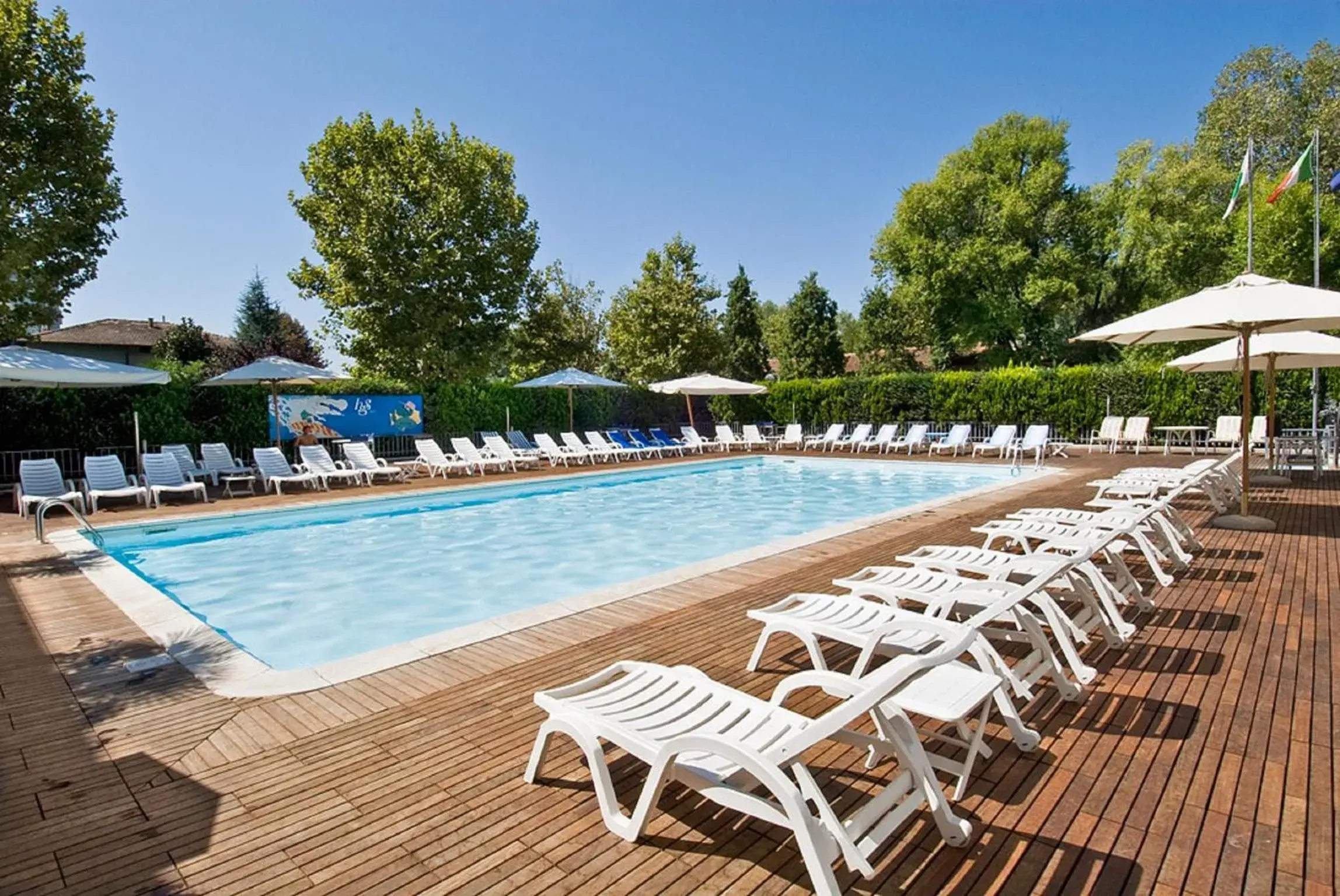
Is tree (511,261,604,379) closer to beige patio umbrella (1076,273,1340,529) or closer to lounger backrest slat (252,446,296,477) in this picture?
lounger backrest slat (252,446,296,477)

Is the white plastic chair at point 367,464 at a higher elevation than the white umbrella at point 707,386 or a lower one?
lower

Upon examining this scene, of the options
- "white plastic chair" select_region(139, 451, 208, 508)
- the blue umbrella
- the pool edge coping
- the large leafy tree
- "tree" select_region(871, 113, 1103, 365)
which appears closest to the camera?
the pool edge coping

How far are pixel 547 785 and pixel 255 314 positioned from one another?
155 feet

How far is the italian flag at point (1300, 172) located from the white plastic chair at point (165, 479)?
63.2ft

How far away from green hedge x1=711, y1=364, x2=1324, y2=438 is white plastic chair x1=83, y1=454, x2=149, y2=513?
57.3 feet

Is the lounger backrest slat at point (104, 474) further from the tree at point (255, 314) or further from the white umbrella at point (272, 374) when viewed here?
the tree at point (255, 314)

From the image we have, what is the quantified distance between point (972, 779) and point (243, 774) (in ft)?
9.22

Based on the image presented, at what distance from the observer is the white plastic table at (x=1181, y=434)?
16.2 m

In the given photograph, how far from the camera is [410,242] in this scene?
20469mm

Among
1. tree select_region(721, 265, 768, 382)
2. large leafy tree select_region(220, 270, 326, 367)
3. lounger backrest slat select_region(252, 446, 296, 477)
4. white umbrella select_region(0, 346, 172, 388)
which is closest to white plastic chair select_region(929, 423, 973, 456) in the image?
lounger backrest slat select_region(252, 446, 296, 477)

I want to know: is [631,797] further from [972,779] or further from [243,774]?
[243,774]

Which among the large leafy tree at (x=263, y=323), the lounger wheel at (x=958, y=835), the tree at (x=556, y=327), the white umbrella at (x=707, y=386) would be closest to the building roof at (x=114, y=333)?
the large leafy tree at (x=263, y=323)

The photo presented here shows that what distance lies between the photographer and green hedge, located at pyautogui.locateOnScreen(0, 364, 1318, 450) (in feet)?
41.7

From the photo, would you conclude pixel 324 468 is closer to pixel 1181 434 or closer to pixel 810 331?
pixel 1181 434
